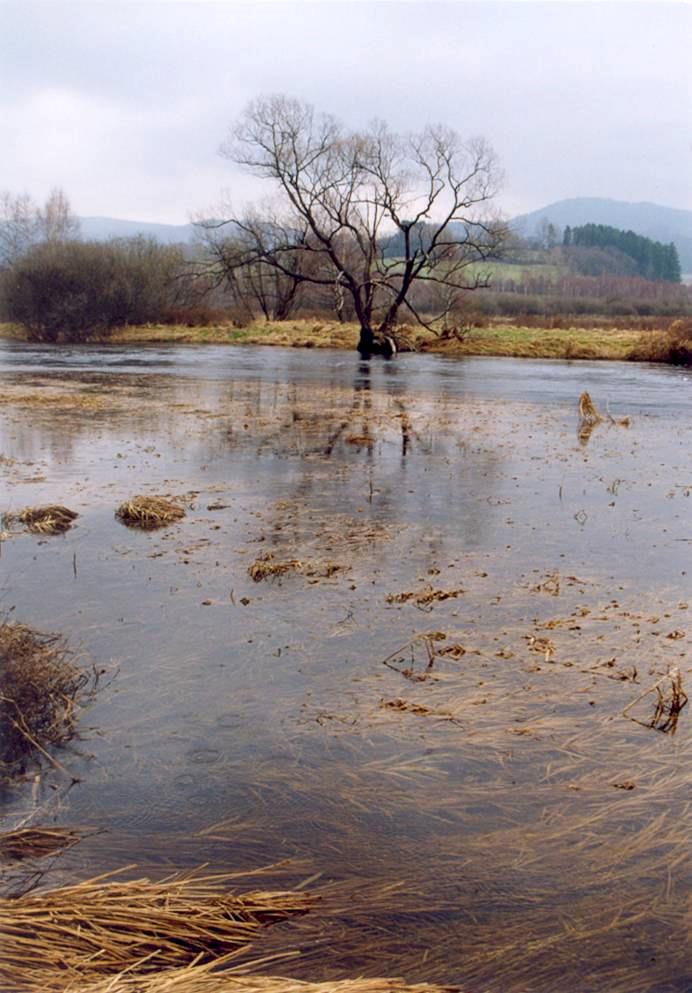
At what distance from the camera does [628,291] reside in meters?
104

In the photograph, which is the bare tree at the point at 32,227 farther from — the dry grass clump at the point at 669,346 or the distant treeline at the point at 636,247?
the distant treeline at the point at 636,247

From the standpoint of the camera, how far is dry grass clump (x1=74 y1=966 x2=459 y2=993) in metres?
2.77

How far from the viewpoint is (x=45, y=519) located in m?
8.68

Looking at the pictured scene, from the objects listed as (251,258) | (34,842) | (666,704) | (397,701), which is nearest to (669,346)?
(251,258)

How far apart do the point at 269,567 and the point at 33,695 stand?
9.21 feet

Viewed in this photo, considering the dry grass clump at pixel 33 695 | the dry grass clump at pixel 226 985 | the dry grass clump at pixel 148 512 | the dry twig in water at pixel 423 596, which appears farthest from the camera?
the dry grass clump at pixel 148 512

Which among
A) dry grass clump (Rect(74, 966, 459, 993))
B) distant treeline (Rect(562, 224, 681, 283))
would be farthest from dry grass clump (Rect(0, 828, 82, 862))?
distant treeline (Rect(562, 224, 681, 283))

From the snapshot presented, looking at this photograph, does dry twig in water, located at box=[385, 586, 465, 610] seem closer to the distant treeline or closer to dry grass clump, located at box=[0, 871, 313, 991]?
dry grass clump, located at box=[0, 871, 313, 991]

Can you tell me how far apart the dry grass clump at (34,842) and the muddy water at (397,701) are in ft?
0.29

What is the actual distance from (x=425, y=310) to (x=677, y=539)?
43837 millimetres

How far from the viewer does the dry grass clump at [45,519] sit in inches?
334

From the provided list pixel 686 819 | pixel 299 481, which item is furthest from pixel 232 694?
pixel 299 481

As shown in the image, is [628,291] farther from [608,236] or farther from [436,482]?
[436,482]

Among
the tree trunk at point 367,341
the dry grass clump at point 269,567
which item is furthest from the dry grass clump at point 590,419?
the tree trunk at point 367,341
